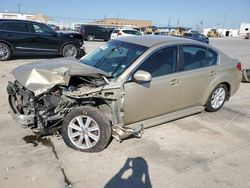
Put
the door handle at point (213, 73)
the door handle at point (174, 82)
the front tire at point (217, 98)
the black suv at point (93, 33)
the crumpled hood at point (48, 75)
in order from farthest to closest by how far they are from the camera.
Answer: the black suv at point (93, 33) < the front tire at point (217, 98) < the door handle at point (213, 73) < the door handle at point (174, 82) < the crumpled hood at point (48, 75)

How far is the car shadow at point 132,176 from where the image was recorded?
3.24m

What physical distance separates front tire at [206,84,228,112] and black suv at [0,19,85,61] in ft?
28.5

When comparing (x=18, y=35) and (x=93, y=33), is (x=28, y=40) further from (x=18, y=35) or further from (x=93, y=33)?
(x=93, y=33)

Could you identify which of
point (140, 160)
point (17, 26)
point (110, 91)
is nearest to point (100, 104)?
point (110, 91)

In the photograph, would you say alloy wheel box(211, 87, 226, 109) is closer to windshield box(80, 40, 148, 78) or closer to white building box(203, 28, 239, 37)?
windshield box(80, 40, 148, 78)

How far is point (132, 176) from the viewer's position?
3410 millimetres

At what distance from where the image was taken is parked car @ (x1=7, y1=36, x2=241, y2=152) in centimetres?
381

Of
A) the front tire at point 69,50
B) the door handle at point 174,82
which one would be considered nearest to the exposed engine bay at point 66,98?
the door handle at point 174,82

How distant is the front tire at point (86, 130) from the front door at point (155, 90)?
0.48 m

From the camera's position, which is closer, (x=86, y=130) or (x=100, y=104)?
(x=86, y=130)

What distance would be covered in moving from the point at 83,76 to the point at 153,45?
1317mm

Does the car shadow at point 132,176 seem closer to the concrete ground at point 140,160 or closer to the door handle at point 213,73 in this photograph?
the concrete ground at point 140,160

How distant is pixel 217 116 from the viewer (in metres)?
5.64

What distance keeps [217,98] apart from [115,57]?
2532 millimetres
